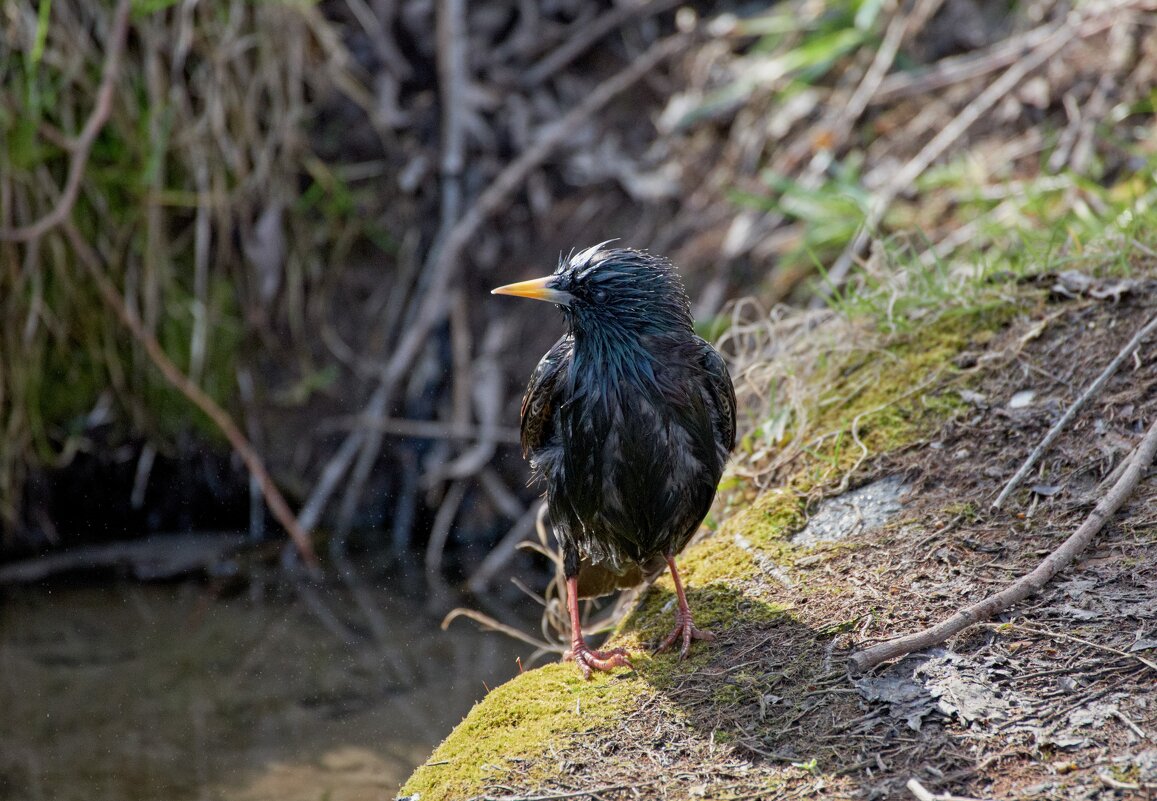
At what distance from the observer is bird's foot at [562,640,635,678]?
123 inches

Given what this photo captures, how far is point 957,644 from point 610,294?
1430 mm

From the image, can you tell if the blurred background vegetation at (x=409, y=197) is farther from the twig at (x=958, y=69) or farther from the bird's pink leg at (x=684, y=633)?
Result: the bird's pink leg at (x=684, y=633)

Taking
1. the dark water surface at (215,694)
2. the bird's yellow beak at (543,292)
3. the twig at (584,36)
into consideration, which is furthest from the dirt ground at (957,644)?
Result: the twig at (584,36)

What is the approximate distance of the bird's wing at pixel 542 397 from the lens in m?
3.46

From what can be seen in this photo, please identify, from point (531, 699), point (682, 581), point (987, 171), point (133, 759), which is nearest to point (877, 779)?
point (531, 699)

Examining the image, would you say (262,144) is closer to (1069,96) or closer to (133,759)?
(133,759)

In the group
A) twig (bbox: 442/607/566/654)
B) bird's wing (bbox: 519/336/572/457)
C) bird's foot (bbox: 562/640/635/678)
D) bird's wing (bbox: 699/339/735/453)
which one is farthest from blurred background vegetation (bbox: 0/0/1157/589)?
bird's foot (bbox: 562/640/635/678)

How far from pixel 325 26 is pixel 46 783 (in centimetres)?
443

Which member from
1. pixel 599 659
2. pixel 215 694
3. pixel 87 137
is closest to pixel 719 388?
pixel 599 659

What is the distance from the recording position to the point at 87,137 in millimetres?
5418

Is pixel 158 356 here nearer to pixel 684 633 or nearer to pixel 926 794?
pixel 684 633

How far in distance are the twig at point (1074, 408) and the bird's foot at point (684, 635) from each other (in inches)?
36.0

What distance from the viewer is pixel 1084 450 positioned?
3.14m

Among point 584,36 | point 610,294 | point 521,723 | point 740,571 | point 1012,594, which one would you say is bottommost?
point 521,723
